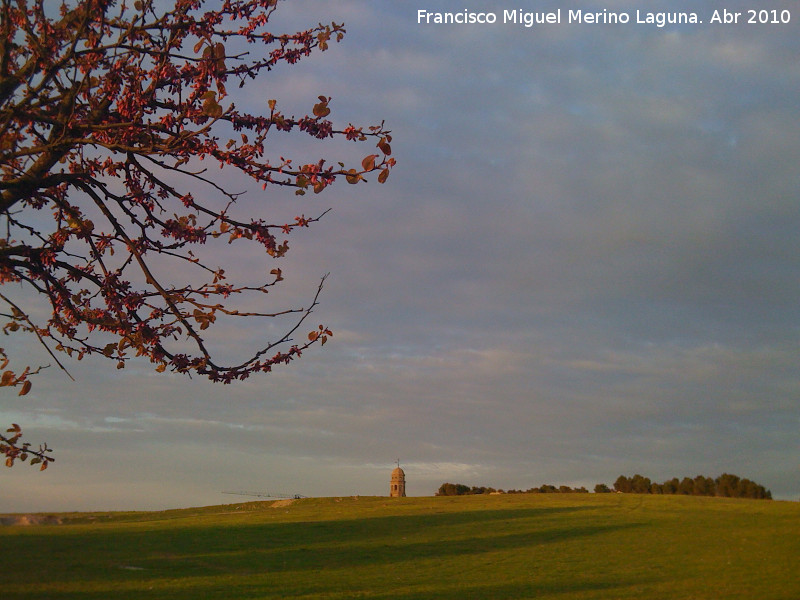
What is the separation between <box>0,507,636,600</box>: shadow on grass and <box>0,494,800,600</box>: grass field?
0.30 ft

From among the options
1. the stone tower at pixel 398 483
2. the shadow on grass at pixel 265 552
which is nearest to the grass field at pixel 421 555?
the shadow on grass at pixel 265 552

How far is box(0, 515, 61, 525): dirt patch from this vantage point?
44875mm

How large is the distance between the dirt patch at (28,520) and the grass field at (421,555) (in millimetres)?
1538

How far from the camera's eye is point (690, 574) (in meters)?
33.7

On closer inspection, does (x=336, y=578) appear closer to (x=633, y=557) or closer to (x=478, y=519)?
(x=633, y=557)

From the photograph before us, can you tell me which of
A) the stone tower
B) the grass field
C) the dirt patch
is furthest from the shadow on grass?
the stone tower

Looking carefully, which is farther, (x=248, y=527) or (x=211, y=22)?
(x=248, y=527)

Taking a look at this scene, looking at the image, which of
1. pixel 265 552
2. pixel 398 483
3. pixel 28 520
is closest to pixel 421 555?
pixel 265 552

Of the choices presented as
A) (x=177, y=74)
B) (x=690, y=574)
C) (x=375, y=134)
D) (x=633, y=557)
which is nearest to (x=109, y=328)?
(x=177, y=74)

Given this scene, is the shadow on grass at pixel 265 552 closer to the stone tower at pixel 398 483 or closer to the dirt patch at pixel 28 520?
the dirt patch at pixel 28 520

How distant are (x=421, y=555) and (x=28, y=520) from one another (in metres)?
28.1

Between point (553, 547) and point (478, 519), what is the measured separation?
39.2 ft

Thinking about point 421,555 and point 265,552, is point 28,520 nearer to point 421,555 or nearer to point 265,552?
point 265,552

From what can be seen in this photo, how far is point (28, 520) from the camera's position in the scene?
4684cm
